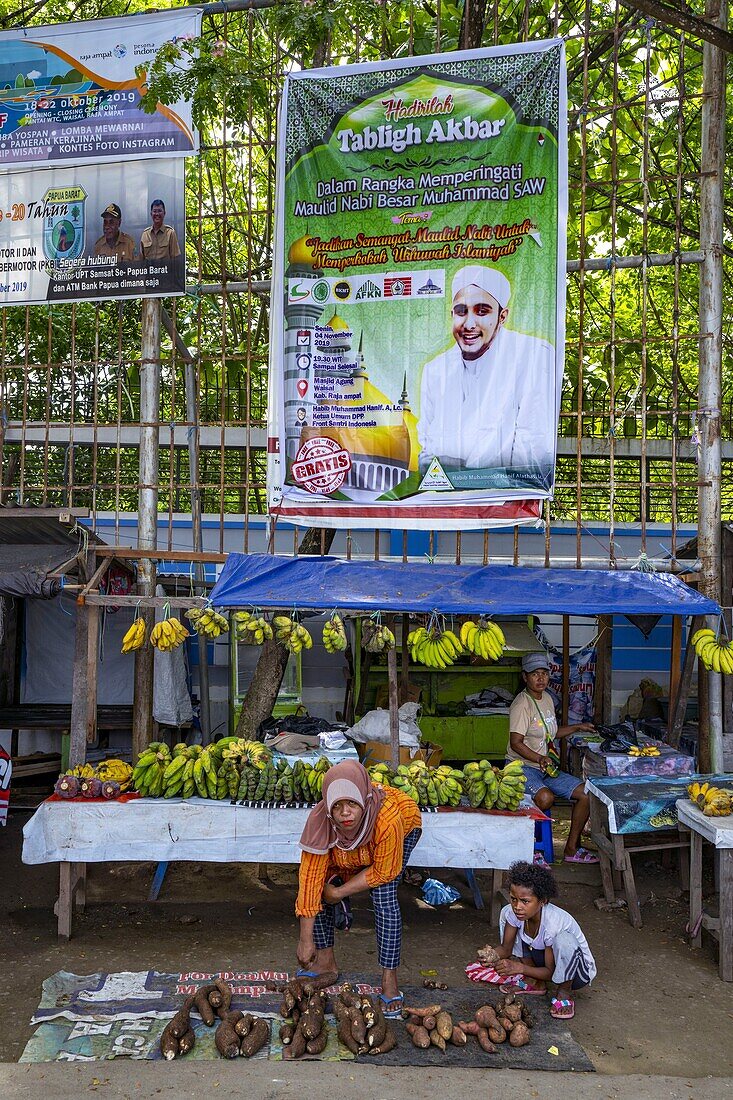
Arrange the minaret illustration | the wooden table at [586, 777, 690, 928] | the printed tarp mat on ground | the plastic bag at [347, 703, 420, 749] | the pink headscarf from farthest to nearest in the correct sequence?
the plastic bag at [347, 703, 420, 749], the minaret illustration, the wooden table at [586, 777, 690, 928], the pink headscarf, the printed tarp mat on ground

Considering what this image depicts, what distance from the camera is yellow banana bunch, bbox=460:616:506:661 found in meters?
6.34

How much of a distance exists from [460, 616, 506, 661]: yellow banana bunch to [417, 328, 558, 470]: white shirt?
1.23 m

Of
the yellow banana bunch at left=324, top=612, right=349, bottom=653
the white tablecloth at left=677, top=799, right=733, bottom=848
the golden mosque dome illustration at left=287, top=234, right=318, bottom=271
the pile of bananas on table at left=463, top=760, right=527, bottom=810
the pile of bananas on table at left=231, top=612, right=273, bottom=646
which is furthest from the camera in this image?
the golden mosque dome illustration at left=287, top=234, right=318, bottom=271

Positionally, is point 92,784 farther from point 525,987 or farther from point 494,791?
point 525,987

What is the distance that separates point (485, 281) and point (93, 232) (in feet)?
11.0

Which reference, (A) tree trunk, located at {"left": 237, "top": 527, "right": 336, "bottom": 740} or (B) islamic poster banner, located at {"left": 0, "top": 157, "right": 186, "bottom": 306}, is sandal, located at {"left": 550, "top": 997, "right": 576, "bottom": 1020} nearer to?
(A) tree trunk, located at {"left": 237, "top": 527, "right": 336, "bottom": 740}

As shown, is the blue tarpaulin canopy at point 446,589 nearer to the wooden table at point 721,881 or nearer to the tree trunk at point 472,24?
the wooden table at point 721,881

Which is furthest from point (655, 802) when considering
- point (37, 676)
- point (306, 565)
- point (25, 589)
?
point (37, 676)

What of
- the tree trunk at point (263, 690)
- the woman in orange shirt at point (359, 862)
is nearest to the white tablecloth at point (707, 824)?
the woman in orange shirt at point (359, 862)

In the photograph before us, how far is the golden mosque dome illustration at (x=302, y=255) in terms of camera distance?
720 cm

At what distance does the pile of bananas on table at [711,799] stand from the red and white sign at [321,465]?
329 centimetres

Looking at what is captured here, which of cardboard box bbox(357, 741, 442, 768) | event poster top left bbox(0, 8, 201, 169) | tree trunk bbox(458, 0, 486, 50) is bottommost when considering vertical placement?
cardboard box bbox(357, 741, 442, 768)

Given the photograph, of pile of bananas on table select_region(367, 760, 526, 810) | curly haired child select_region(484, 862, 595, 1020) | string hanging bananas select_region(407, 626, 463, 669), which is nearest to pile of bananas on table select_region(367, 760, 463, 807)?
pile of bananas on table select_region(367, 760, 526, 810)

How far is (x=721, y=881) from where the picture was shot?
540 centimetres
